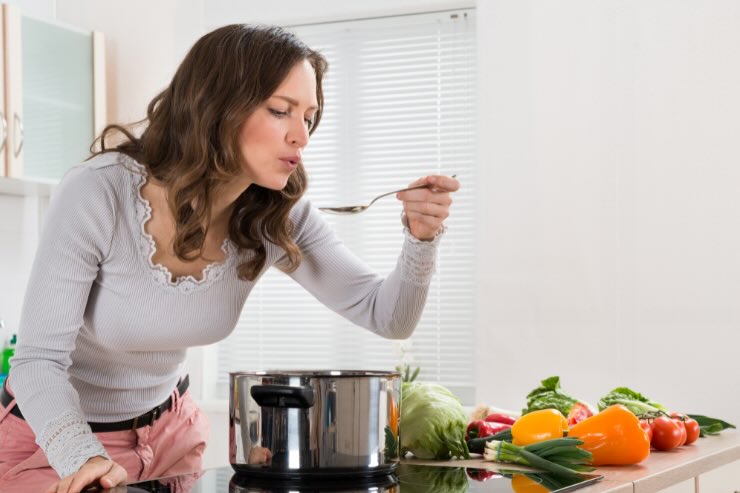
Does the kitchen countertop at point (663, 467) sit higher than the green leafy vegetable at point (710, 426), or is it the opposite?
the kitchen countertop at point (663, 467)

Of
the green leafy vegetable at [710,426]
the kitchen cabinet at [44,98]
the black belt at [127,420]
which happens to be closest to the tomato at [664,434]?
the green leafy vegetable at [710,426]

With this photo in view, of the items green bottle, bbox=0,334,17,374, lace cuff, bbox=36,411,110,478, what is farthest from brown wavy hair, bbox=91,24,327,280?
green bottle, bbox=0,334,17,374

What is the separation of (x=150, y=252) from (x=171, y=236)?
0.18 feet

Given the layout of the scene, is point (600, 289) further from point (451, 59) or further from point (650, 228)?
point (451, 59)

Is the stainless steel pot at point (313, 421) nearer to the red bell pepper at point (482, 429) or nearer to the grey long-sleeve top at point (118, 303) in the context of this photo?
the grey long-sleeve top at point (118, 303)

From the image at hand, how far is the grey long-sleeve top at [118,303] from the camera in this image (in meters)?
1.38

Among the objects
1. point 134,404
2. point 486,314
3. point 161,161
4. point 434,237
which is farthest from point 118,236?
point 486,314

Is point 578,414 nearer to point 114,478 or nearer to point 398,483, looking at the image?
point 398,483

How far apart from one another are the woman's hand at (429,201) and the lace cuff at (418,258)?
29 millimetres

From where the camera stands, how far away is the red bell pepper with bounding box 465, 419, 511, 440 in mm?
1688

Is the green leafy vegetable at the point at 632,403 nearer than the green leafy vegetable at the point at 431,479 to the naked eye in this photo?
No

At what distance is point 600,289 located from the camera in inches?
122

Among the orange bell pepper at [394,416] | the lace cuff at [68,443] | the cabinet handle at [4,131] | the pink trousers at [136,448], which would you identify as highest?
the cabinet handle at [4,131]

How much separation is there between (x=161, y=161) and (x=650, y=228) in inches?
72.7
